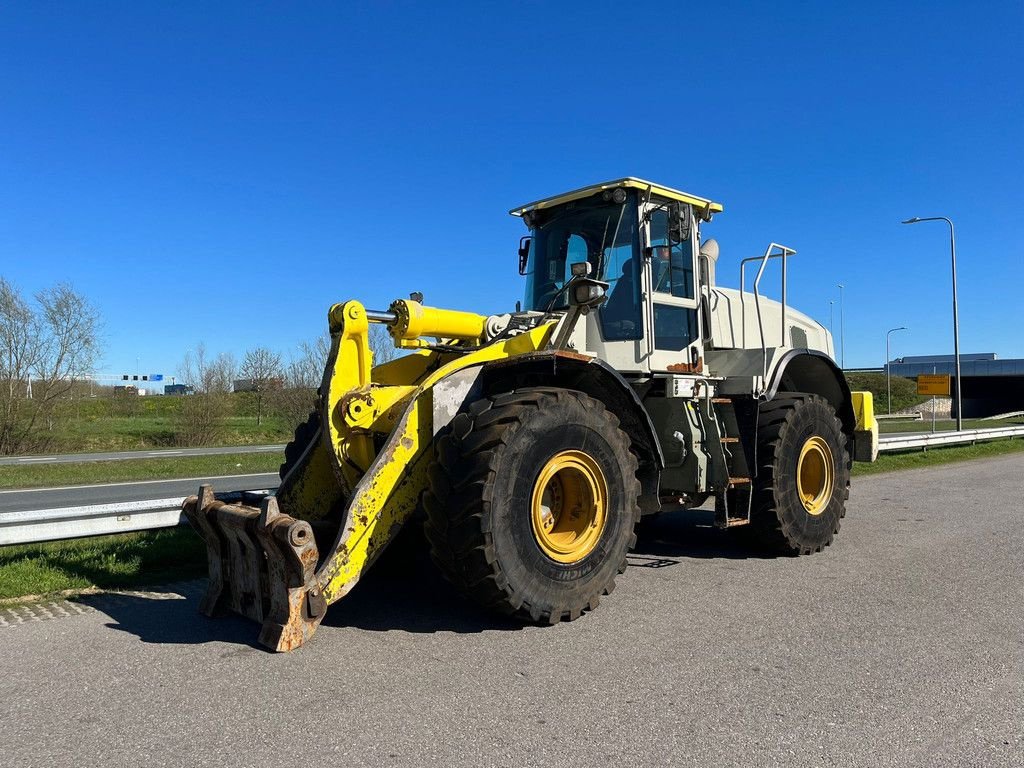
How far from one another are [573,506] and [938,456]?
15.9 metres

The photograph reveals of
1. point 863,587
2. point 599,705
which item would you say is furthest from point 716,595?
Answer: point 599,705

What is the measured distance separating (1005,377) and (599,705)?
2564 inches

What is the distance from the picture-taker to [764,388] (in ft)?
23.4

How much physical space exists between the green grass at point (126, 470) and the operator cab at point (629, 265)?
532 inches

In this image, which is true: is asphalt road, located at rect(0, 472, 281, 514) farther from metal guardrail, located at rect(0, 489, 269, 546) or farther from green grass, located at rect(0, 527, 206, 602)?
metal guardrail, located at rect(0, 489, 269, 546)

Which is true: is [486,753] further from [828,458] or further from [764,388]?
[828,458]

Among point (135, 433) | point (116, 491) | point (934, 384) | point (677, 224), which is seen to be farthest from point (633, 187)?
point (135, 433)

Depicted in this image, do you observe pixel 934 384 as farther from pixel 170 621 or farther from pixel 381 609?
pixel 170 621

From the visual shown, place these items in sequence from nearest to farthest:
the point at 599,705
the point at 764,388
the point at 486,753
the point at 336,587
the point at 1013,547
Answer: the point at 486,753, the point at 599,705, the point at 336,587, the point at 764,388, the point at 1013,547

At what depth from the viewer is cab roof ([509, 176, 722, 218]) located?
21.4 feet

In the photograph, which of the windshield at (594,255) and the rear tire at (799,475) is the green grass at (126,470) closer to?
the windshield at (594,255)

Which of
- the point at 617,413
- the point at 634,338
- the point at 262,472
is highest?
the point at 634,338

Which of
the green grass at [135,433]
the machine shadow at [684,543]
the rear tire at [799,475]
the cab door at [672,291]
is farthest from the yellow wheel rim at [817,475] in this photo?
the green grass at [135,433]

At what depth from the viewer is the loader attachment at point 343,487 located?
4441mm
